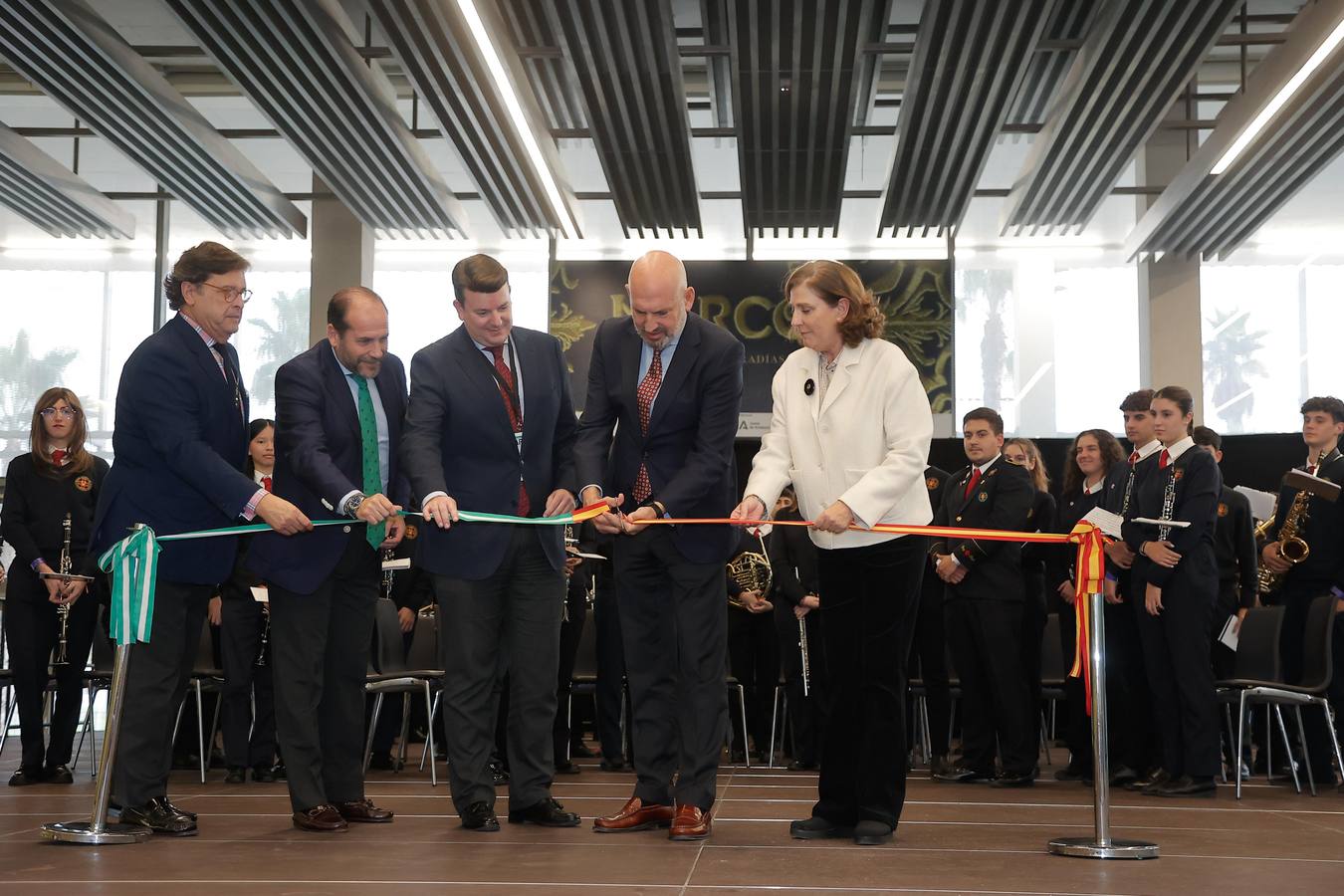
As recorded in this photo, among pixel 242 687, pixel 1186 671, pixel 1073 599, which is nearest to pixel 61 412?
pixel 242 687

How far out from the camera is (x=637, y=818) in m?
3.92

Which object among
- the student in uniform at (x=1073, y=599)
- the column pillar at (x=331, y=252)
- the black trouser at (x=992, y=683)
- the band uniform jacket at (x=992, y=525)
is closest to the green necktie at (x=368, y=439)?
the band uniform jacket at (x=992, y=525)

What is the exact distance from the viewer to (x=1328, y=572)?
20.8 feet

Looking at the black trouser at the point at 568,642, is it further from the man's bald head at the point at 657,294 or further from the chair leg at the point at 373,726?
the man's bald head at the point at 657,294

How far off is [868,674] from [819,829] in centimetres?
50

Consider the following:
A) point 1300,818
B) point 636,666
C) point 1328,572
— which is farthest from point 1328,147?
Answer: point 636,666

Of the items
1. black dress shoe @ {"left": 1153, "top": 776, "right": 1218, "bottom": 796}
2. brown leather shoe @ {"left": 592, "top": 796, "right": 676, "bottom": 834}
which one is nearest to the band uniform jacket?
black dress shoe @ {"left": 1153, "top": 776, "right": 1218, "bottom": 796}

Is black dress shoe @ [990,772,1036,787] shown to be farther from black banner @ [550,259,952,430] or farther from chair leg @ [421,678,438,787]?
black banner @ [550,259,952,430]

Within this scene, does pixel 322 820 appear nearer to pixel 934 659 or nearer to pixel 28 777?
pixel 28 777

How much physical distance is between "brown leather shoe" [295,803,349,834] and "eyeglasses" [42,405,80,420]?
293cm

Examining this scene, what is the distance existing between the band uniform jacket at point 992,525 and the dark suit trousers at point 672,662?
8.07 feet

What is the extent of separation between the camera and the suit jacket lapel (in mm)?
3973

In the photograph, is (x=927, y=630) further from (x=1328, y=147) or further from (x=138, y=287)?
(x=138, y=287)

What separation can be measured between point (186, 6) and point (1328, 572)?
21.1 ft
